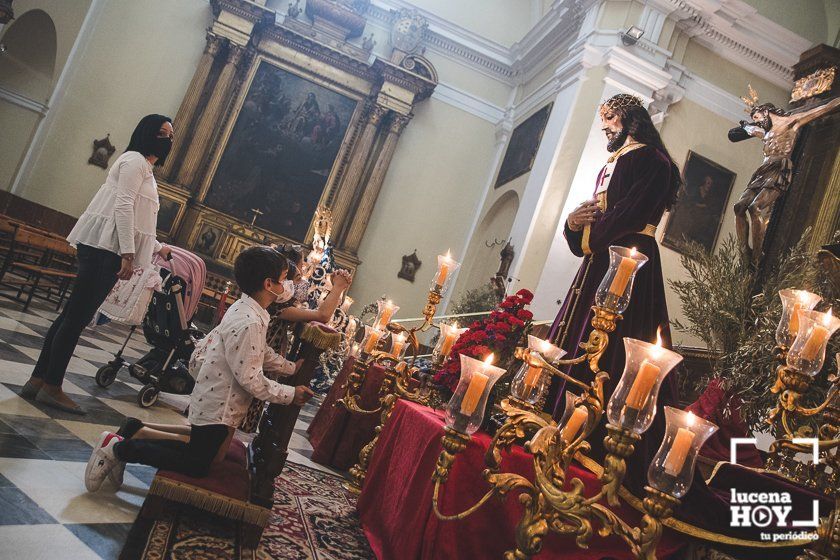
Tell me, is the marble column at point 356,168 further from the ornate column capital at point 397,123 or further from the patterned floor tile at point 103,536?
the patterned floor tile at point 103,536

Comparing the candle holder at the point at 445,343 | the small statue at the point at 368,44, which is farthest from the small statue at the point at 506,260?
the candle holder at the point at 445,343

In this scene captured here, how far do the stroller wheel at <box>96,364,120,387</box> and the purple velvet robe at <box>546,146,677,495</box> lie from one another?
2.93 m

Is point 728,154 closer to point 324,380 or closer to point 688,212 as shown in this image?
point 688,212

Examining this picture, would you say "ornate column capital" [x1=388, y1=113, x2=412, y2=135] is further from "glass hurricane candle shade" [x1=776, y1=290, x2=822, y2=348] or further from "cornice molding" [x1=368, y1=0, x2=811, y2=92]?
"glass hurricane candle shade" [x1=776, y1=290, x2=822, y2=348]

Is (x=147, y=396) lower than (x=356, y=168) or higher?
lower

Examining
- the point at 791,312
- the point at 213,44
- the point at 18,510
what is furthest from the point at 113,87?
the point at 791,312

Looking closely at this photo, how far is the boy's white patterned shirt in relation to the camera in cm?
236

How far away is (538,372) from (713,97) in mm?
9069

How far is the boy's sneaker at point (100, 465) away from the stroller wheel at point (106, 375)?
1.88 m

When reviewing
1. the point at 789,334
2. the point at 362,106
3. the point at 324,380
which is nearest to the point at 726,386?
the point at 789,334

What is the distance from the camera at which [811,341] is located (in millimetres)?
2131

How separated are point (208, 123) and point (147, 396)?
8.86 m

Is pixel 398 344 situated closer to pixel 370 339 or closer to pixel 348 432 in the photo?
pixel 370 339

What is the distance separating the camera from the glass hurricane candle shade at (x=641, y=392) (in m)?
1.44
